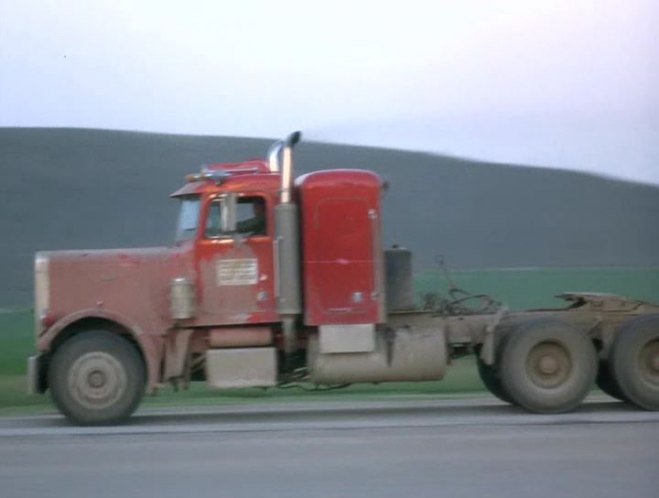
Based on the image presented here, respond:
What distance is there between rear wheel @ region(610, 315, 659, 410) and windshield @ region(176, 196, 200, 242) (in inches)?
219

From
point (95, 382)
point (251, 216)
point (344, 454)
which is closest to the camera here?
point (344, 454)

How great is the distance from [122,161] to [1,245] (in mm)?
5531

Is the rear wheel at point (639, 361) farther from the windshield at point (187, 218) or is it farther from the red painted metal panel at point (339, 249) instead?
the windshield at point (187, 218)

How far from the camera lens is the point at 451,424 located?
1437 cm

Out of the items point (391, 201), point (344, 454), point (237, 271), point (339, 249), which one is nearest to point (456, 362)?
point (339, 249)

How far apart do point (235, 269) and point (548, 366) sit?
4128mm

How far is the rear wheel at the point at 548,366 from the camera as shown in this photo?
51.2 feet

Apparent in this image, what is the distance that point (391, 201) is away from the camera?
38.9 m

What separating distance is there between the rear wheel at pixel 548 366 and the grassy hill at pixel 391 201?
20.8 metres

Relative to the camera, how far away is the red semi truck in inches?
597

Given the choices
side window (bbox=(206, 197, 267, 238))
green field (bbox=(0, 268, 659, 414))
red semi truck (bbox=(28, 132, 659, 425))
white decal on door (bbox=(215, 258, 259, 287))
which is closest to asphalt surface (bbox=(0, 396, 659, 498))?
red semi truck (bbox=(28, 132, 659, 425))

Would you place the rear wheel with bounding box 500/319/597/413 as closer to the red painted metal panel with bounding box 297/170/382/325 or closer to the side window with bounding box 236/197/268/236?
the red painted metal panel with bounding box 297/170/382/325

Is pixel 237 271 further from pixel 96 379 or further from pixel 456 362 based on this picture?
pixel 456 362

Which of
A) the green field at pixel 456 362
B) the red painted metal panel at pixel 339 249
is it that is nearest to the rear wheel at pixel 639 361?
the green field at pixel 456 362
